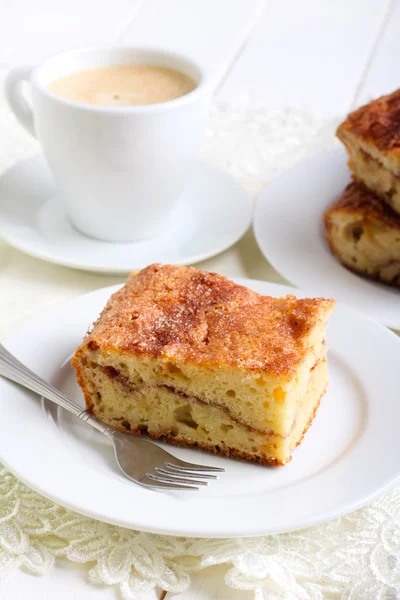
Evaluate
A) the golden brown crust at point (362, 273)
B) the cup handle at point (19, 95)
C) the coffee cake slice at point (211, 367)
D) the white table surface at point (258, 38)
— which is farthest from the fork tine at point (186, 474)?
the white table surface at point (258, 38)

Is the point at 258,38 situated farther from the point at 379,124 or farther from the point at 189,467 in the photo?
the point at 189,467

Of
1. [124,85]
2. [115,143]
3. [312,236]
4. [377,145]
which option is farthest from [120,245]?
[377,145]

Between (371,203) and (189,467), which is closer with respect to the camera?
(189,467)

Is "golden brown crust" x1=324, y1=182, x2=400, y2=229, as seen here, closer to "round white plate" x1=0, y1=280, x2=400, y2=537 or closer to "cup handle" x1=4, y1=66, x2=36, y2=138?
"round white plate" x1=0, y1=280, x2=400, y2=537

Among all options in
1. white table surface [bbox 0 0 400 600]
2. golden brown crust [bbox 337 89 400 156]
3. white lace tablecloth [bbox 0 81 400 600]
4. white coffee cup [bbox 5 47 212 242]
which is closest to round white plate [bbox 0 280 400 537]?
white lace tablecloth [bbox 0 81 400 600]

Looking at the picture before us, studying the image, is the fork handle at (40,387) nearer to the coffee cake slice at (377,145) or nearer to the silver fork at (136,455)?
the silver fork at (136,455)

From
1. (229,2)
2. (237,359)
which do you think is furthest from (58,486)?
(229,2)
